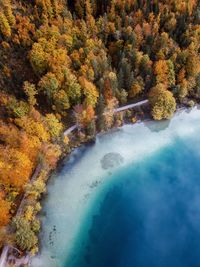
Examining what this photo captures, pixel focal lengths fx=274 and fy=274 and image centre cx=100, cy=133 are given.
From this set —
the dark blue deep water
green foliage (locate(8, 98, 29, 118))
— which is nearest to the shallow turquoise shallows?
the dark blue deep water

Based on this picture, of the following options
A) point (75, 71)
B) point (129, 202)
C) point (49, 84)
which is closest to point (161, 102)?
point (75, 71)

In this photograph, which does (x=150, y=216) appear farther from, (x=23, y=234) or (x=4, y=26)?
(x=4, y=26)

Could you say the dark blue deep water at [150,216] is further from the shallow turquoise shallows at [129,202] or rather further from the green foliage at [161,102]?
the green foliage at [161,102]

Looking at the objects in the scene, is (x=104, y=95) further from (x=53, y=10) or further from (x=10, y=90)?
(x=53, y=10)

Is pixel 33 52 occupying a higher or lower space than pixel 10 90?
higher

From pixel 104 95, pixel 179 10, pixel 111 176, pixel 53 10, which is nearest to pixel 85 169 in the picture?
pixel 111 176

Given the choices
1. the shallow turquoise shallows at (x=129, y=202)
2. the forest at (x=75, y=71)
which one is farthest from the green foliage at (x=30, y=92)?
the shallow turquoise shallows at (x=129, y=202)
